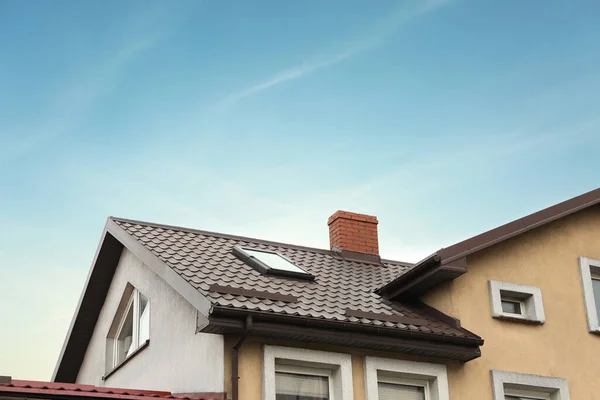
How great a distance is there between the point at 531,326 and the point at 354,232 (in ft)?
15.7

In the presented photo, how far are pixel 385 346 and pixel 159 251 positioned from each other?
4.05 m

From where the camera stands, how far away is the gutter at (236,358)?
12.1 m

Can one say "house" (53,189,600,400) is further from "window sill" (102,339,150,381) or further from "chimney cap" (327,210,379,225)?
"chimney cap" (327,210,379,225)

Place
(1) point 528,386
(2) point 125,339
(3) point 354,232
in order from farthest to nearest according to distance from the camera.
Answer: (3) point 354,232 < (2) point 125,339 < (1) point 528,386

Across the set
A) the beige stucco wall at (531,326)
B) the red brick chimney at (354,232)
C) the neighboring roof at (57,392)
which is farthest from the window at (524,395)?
the neighboring roof at (57,392)

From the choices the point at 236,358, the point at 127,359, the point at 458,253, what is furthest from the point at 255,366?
the point at 127,359

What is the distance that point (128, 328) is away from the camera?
17453 mm

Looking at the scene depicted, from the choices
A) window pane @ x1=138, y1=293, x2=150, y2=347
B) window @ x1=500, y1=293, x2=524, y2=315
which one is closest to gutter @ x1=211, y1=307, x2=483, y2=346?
window @ x1=500, y1=293, x2=524, y2=315

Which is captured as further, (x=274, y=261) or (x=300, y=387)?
(x=274, y=261)

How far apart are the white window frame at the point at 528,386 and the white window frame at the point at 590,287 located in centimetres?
133

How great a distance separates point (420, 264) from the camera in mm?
14336

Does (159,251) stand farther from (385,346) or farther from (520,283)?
(520,283)

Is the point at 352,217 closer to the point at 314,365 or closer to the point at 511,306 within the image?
the point at 511,306

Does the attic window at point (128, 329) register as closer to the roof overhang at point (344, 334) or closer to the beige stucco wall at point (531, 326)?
the roof overhang at point (344, 334)
